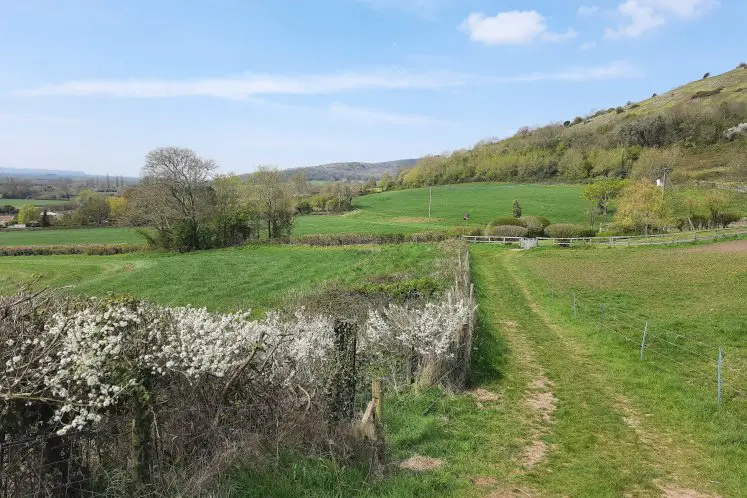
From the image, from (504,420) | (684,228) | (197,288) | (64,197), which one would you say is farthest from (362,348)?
(64,197)

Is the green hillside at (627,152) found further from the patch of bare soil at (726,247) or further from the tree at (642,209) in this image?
the patch of bare soil at (726,247)

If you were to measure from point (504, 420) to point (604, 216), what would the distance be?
64.1 meters

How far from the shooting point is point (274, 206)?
53031 mm

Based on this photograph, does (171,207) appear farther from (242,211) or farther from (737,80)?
(737,80)

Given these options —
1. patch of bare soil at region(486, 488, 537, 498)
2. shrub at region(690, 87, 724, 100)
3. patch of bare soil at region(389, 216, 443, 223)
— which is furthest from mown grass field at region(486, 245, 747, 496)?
shrub at region(690, 87, 724, 100)

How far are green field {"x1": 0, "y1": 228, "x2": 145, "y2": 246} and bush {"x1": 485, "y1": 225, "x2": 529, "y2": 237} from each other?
38.2m

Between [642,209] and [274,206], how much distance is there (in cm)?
3731

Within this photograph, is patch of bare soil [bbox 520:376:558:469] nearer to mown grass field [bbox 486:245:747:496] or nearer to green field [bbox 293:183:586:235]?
mown grass field [bbox 486:245:747:496]

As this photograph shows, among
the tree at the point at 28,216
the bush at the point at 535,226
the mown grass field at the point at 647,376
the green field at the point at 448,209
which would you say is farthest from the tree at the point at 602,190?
the tree at the point at 28,216

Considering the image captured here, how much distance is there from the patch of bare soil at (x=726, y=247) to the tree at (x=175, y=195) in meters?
43.0

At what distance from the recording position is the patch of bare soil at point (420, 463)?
7059 millimetres

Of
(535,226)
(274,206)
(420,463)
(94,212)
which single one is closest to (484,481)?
(420,463)

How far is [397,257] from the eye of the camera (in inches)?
1316

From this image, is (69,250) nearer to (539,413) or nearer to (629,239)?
(539,413)
